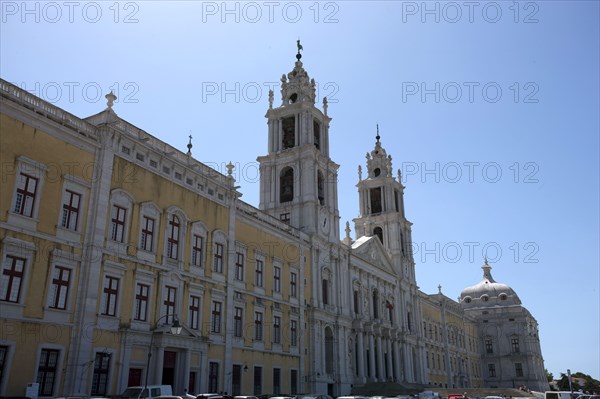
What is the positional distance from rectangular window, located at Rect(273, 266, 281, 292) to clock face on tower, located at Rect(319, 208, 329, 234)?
825 cm

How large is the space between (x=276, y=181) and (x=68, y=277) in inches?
1064

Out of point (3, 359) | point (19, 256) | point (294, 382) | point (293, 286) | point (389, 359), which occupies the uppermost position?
point (293, 286)

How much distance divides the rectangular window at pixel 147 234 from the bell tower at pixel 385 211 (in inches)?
1611

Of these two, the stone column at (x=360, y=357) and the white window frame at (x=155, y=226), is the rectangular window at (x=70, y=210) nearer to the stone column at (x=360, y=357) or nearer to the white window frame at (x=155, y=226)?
the white window frame at (x=155, y=226)

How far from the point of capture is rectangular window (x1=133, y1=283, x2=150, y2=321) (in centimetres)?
2862

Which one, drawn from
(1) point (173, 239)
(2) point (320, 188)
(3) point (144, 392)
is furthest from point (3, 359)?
(2) point (320, 188)

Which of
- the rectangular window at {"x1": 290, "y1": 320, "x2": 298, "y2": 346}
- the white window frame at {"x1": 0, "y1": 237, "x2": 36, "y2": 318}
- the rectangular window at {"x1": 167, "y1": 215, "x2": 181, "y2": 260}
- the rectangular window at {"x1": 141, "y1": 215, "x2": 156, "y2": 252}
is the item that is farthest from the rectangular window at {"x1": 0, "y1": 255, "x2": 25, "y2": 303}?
the rectangular window at {"x1": 290, "y1": 320, "x2": 298, "y2": 346}

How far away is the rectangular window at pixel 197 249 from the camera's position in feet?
109

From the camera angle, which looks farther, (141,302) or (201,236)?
(201,236)

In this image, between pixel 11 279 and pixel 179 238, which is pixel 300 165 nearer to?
pixel 179 238

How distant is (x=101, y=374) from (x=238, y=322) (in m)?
11.4

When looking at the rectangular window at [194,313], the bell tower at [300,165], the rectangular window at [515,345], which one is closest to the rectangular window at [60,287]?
the rectangular window at [194,313]

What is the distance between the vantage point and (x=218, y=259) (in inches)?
1393

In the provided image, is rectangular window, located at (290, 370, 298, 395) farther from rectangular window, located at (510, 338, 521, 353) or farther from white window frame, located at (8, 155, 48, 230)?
rectangular window, located at (510, 338, 521, 353)
